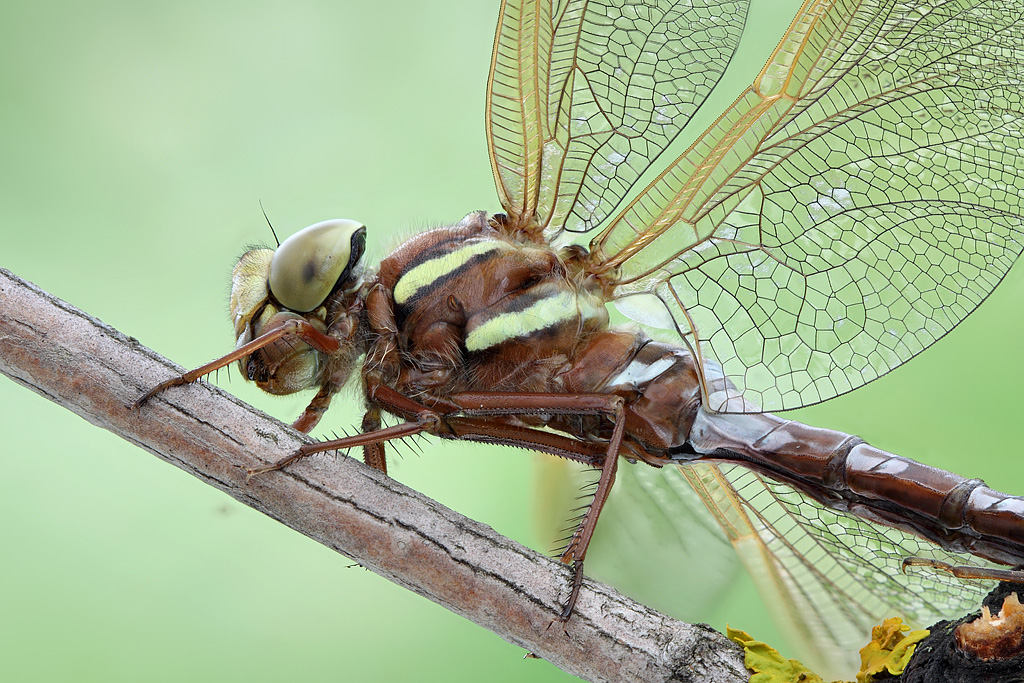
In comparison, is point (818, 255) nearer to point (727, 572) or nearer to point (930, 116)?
point (930, 116)

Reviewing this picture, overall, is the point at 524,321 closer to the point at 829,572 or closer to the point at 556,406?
the point at 556,406

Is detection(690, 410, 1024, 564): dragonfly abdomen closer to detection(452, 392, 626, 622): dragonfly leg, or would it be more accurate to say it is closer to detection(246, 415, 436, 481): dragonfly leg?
detection(452, 392, 626, 622): dragonfly leg

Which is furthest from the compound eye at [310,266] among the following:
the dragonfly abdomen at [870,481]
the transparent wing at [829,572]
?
the transparent wing at [829,572]

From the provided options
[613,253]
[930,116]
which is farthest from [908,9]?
[613,253]

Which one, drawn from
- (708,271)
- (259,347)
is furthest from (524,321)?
(259,347)

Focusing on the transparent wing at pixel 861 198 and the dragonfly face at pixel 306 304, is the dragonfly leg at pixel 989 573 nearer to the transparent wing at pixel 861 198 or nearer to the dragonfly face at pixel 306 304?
the transparent wing at pixel 861 198

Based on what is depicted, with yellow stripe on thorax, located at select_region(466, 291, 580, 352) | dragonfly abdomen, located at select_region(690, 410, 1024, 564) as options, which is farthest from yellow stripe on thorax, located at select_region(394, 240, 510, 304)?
dragonfly abdomen, located at select_region(690, 410, 1024, 564)
